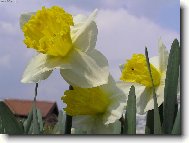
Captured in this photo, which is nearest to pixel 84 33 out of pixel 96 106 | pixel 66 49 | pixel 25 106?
pixel 66 49

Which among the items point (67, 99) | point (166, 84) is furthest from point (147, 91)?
point (67, 99)

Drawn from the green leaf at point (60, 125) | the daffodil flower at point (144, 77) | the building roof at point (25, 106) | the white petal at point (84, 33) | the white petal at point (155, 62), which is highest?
the white petal at point (84, 33)

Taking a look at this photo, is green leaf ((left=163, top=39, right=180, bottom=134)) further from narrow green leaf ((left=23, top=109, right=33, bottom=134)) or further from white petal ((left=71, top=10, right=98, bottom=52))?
narrow green leaf ((left=23, top=109, right=33, bottom=134))

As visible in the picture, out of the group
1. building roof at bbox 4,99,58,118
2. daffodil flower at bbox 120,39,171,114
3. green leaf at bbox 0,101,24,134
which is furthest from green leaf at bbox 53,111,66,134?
daffodil flower at bbox 120,39,171,114

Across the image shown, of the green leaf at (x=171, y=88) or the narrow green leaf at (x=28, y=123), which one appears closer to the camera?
the green leaf at (x=171, y=88)

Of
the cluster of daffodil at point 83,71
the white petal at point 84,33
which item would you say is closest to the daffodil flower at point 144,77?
the cluster of daffodil at point 83,71

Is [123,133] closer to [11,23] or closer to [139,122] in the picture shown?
[139,122]

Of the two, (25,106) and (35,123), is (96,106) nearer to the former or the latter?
(35,123)

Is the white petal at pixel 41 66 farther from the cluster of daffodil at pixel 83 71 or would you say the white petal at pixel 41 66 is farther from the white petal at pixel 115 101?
the white petal at pixel 115 101
